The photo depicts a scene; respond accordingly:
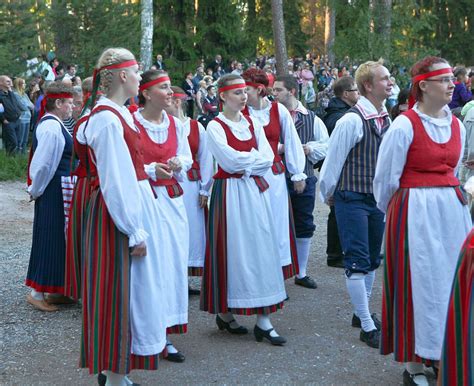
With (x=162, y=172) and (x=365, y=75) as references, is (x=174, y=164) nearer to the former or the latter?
(x=162, y=172)

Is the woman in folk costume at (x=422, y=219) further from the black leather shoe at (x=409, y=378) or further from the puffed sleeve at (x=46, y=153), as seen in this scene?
the puffed sleeve at (x=46, y=153)

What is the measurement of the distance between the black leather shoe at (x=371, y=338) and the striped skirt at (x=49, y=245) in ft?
8.40

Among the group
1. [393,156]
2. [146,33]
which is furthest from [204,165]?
[146,33]

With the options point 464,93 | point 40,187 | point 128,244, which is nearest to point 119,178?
point 128,244

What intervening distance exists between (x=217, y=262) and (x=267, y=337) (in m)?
0.64

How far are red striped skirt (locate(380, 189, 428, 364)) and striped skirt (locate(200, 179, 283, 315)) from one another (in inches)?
45.7

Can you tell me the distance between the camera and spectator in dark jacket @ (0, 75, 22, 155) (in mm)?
14656

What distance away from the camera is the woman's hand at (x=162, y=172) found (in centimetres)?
477

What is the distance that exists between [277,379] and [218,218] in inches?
51.4

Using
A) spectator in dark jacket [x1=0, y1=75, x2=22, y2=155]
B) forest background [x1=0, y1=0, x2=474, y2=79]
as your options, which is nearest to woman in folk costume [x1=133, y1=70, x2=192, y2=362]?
spectator in dark jacket [x1=0, y1=75, x2=22, y2=155]

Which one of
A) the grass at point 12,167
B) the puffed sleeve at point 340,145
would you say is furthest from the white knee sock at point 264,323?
the grass at point 12,167

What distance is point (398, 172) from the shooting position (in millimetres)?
4477

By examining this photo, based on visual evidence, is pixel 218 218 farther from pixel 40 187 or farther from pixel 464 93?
pixel 464 93

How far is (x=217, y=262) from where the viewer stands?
556 cm
